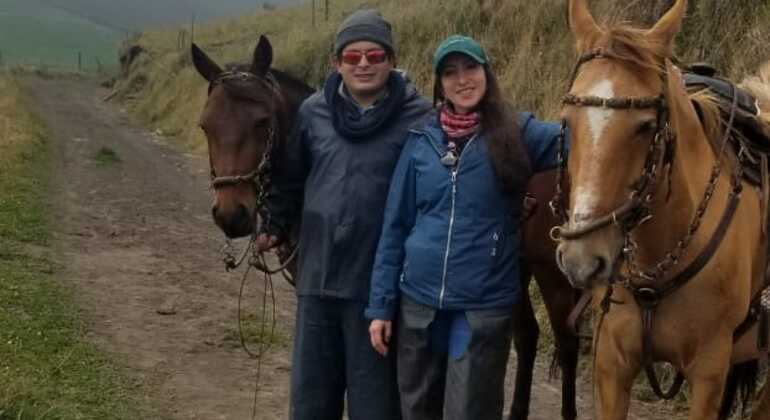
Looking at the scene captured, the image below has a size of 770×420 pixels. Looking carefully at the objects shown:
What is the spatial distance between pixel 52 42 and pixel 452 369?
40760mm

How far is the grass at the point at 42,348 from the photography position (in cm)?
475

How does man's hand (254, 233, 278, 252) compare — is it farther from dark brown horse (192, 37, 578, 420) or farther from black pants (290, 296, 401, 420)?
black pants (290, 296, 401, 420)

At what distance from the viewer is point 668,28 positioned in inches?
111

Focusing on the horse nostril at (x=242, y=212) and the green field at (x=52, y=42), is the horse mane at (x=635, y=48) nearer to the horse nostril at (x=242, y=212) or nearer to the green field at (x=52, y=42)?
the horse nostril at (x=242, y=212)

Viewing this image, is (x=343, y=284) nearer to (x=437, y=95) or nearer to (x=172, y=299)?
(x=437, y=95)

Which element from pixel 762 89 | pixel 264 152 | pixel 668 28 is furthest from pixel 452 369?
pixel 762 89

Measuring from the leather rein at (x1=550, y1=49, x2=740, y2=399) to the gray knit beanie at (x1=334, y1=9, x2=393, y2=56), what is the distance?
2.58 feet

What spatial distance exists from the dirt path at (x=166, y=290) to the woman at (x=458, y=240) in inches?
87.8

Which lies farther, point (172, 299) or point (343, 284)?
point (172, 299)

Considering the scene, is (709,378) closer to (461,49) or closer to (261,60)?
(461,49)

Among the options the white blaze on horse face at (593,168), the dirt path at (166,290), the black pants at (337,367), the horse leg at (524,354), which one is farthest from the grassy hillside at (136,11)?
the white blaze on horse face at (593,168)

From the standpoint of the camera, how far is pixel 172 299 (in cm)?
765

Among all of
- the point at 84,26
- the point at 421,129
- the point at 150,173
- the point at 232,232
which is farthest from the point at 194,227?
the point at 84,26

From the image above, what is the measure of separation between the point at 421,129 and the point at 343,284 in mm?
678
